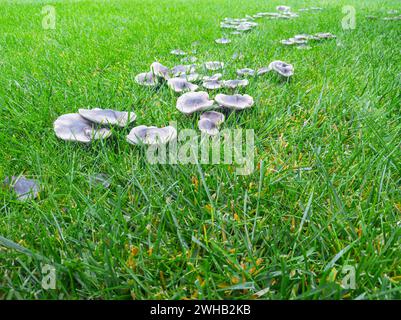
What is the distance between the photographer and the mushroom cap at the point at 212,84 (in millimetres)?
2346

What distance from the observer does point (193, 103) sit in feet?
6.66

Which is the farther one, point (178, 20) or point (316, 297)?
point (178, 20)

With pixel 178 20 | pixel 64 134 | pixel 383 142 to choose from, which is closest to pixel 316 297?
pixel 383 142

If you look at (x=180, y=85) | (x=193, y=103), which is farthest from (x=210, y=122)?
(x=180, y=85)

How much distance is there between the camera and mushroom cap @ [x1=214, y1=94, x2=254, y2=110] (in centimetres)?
204

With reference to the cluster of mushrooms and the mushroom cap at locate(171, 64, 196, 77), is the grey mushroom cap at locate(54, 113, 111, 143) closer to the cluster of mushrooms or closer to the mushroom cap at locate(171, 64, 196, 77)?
the mushroom cap at locate(171, 64, 196, 77)

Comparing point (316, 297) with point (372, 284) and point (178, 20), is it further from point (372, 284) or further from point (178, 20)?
point (178, 20)

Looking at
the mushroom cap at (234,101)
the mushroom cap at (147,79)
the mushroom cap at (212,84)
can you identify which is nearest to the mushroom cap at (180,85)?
the mushroom cap at (212,84)

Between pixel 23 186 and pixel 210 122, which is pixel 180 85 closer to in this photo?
pixel 210 122

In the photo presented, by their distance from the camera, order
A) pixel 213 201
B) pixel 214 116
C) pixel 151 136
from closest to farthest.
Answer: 1. pixel 213 201
2. pixel 151 136
3. pixel 214 116

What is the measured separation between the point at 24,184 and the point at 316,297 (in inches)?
50.5

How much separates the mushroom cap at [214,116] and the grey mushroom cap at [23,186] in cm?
96

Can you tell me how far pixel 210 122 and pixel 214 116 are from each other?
0.27 feet

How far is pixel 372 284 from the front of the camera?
1023 mm
